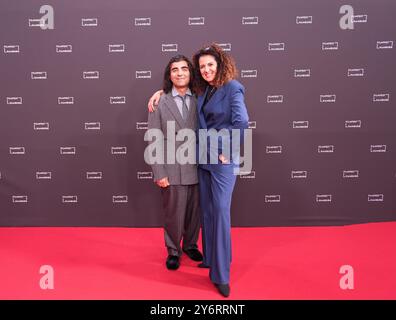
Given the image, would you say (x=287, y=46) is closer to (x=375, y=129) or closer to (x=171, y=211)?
(x=375, y=129)

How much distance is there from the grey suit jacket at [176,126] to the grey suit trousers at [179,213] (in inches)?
3.4

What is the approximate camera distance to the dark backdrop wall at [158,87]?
3545 mm

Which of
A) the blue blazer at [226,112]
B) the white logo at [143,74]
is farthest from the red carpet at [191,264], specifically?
the white logo at [143,74]

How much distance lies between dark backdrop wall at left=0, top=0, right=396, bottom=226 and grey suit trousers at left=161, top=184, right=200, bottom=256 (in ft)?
2.68

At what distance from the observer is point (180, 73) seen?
271 centimetres

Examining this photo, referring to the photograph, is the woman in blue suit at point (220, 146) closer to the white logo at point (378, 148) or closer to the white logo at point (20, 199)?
the white logo at point (378, 148)

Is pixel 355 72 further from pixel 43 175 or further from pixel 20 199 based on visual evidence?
pixel 20 199

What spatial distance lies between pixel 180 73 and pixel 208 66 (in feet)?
1.03

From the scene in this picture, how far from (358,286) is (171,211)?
1404 millimetres

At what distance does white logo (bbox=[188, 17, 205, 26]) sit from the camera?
11.6ft

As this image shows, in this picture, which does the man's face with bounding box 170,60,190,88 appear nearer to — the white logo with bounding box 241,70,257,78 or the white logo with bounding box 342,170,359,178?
the white logo with bounding box 241,70,257,78

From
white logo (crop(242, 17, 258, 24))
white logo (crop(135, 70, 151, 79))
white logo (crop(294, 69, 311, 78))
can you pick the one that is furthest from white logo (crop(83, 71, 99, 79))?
white logo (crop(294, 69, 311, 78))

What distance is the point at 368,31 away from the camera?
140 inches

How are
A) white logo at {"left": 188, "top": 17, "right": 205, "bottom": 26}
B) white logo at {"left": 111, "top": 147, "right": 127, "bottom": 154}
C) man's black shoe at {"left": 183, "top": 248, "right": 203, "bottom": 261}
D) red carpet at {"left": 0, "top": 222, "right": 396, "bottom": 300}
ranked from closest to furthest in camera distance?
red carpet at {"left": 0, "top": 222, "right": 396, "bottom": 300}
man's black shoe at {"left": 183, "top": 248, "right": 203, "bottom": 261}
white logo at {"left": 188, "top": 17, "right": 205, "bottom": 26}
white logo at {"left": 111, "top": 147, "right": 127, "bottom": 154}
